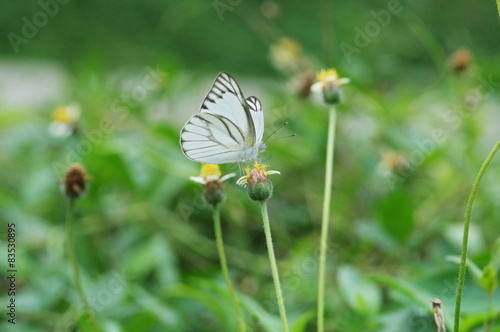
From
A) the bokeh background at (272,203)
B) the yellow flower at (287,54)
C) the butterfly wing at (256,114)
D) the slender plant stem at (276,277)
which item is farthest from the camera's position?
the yellow flower at (287,54)

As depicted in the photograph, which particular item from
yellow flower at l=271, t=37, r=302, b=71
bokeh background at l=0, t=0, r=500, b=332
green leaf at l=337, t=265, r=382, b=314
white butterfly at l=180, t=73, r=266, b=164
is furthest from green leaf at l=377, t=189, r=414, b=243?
yellow flower at l=271, t=37, r=302, b=71

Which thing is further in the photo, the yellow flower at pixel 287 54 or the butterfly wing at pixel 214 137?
the yellow flower at pixel 287 54

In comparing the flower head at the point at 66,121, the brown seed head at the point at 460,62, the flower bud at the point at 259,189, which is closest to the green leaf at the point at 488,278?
the flower bud at the point at 259,189

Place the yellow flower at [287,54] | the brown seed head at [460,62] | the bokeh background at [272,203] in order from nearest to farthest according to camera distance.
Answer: the bokeh background at [272,203] < the brown seed head at [460,62] < the yellow flower at [287,54]

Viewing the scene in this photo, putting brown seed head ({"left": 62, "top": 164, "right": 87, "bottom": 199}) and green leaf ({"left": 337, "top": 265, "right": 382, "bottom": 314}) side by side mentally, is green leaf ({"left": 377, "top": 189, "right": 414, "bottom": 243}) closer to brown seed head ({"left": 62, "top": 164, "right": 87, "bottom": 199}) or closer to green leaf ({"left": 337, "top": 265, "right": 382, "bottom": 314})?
green leaf ({"left": 337, "top": 265, "right": 382, "bottom": 314})

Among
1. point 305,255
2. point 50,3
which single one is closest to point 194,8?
point 305,255

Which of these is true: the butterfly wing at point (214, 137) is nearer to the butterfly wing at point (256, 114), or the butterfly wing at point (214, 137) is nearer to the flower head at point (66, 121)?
the butterfly wing at point (256, 114)

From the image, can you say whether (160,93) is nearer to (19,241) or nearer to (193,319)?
(19,241)

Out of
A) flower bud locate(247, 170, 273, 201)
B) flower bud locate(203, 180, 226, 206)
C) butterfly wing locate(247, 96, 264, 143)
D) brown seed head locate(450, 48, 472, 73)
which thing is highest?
brown seed head locate(450, 48, 472, 73)
